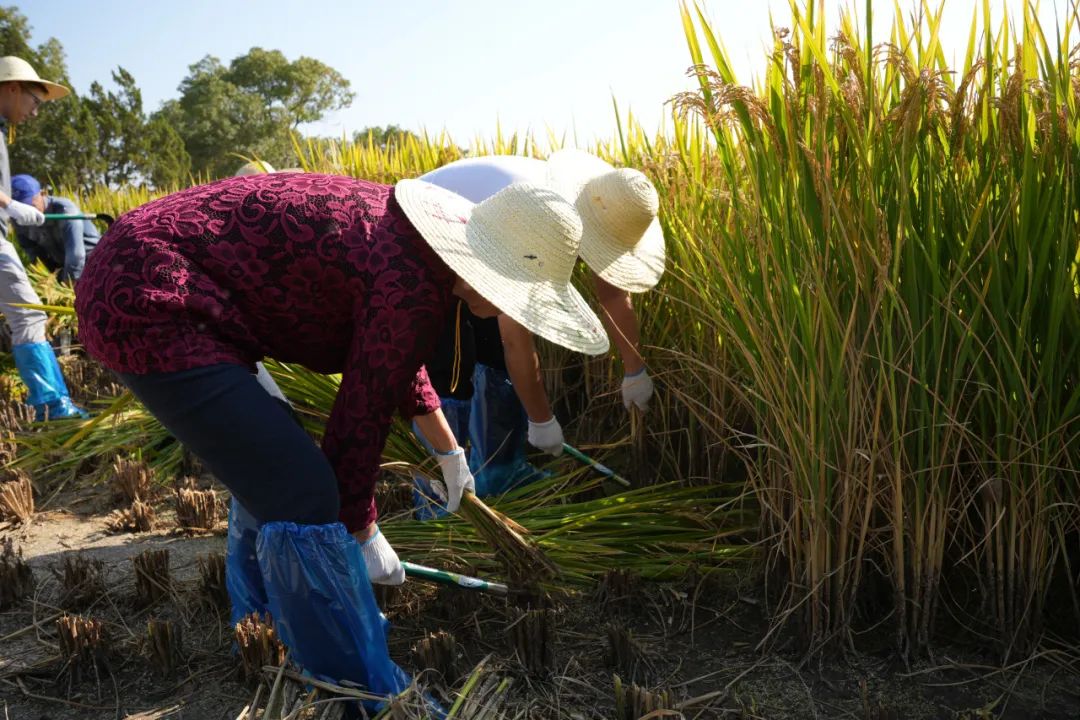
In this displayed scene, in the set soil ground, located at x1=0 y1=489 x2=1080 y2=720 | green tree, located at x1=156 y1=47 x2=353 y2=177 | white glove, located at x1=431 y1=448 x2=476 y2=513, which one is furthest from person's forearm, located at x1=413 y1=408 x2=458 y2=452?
green tree, located at x1=156 y1=47 x2=353 y2=177

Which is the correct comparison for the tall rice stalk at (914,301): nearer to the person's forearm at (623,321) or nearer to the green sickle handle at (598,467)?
the person's forearm at (623,321)

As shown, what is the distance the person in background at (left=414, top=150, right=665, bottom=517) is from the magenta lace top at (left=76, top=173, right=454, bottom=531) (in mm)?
444

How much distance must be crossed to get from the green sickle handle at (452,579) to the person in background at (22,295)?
2844 mm

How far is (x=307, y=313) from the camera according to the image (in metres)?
1.66

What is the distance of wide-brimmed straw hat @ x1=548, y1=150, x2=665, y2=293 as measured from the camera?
2377 mm

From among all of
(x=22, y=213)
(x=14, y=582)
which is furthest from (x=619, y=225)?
(x=22, y=213)

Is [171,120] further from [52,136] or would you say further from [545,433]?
[545,433]

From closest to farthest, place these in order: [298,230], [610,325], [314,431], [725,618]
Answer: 1. [298,230]
2. [725,618]
3. [610,325]
4. [314,431]

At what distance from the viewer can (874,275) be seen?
5.70ft

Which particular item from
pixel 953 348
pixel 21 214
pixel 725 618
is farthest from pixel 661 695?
pixel 21 214

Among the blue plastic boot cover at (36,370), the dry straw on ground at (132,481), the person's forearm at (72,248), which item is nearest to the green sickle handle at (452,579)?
the dry straw on ground at (132,481)

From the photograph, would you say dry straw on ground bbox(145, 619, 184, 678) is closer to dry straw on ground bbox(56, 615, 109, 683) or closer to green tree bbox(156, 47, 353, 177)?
→ dry straw on ground bbox(56, 615, 109, 683)

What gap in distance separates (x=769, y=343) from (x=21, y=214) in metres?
3.92

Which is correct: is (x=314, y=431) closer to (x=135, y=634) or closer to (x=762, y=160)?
(x=135, y=634)
